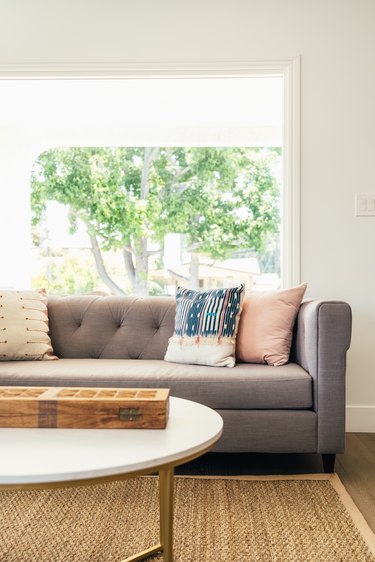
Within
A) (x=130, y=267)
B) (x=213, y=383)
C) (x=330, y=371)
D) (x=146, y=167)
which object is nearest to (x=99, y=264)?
(x=130, y=267)

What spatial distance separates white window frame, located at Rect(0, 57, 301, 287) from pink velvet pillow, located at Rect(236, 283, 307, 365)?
0.54 meters

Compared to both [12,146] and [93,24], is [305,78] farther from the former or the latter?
[12,146]

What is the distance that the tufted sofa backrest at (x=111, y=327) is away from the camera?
288 cm

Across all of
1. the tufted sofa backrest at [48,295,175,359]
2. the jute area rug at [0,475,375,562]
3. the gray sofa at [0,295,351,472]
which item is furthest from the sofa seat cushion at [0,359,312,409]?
the tufted sofa backrest at [48,295,175,359]

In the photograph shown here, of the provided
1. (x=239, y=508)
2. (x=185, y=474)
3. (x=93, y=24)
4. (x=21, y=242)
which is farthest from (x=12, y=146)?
(x=239, y=508)

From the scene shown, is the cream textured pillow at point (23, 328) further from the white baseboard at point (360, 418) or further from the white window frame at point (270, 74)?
the white baseboard at point (360, 418)

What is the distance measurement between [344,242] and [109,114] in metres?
2.82

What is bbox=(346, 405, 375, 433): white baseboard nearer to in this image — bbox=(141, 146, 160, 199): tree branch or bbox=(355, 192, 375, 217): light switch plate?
bbox=(355, 192, 375, 217): light switch plate

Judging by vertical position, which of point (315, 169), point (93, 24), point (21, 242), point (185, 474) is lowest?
point (185, 474)

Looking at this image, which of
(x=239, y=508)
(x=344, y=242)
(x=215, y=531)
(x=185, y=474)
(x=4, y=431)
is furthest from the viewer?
(x=344, y=242)

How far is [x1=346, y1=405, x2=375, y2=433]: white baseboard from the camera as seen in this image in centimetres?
316

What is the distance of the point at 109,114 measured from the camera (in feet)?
17.1

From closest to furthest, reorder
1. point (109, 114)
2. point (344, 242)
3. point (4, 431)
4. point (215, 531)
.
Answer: point (4, 431) → point (215, 531) → point (344, 242) → point (109, 114)

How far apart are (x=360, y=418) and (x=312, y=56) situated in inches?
78.4
